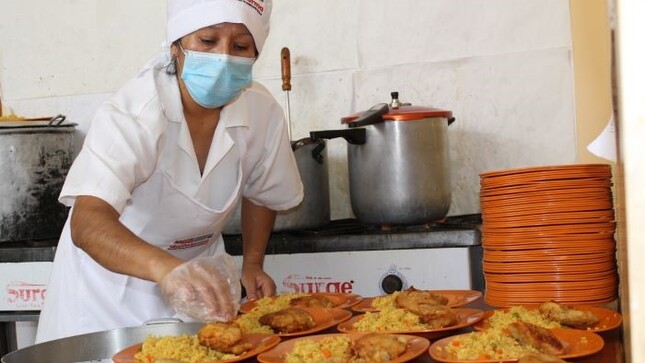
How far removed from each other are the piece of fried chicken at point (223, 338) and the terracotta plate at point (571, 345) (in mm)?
343

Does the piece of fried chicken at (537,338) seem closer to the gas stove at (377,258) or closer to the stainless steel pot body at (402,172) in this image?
the gas stove at (377,258)

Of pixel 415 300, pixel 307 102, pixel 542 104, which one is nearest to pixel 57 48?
pixel 307 102

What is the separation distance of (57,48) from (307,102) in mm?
1231

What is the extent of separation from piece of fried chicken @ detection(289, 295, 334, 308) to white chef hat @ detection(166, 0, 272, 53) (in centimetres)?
67

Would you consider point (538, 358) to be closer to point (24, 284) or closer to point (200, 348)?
point (200, 348)

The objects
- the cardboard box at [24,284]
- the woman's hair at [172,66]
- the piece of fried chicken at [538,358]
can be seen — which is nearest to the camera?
the piece of fried chicken at [538,358]

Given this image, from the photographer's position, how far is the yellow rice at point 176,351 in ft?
4.28

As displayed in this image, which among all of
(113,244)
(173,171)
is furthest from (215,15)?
(113,244)

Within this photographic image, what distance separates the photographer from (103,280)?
6.84ft

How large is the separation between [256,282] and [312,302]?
1.67ft

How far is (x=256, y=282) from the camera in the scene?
87.7 inches

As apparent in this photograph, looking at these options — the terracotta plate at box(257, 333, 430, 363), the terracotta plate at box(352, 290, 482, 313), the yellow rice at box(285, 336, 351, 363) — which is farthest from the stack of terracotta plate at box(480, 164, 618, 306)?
the yellow rice at box(285, 336, 351, 363)

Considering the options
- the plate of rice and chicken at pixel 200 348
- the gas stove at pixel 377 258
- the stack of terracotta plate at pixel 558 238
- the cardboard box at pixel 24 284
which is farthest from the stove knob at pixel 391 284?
the cardboard box at pixel 24 284

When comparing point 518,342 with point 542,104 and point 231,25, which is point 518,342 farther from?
point 542,104
